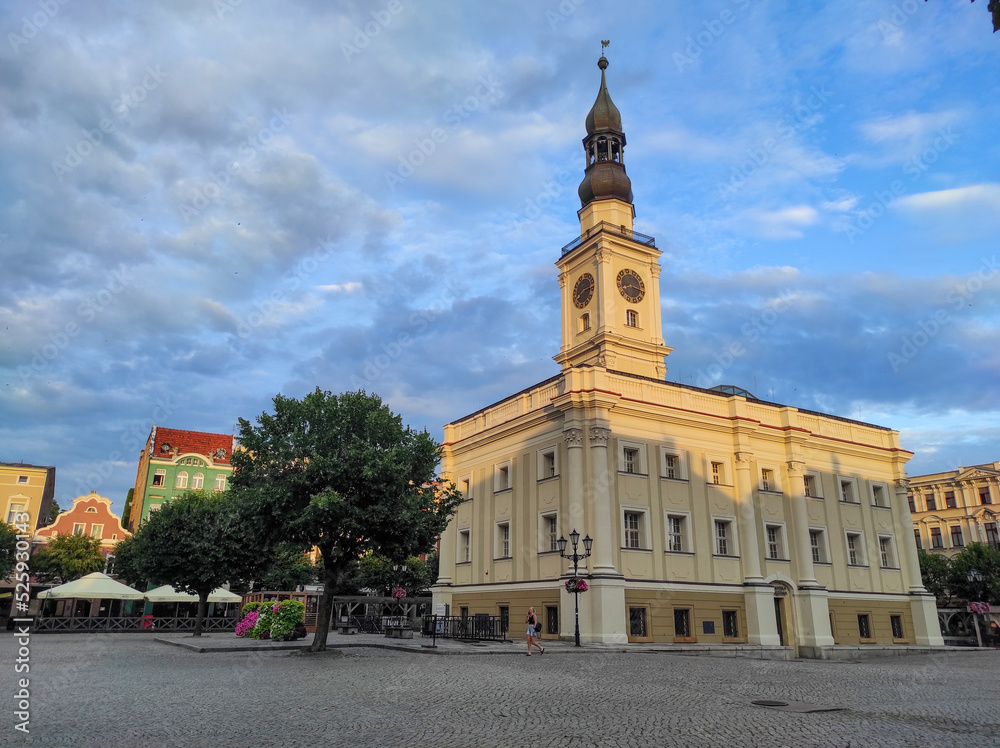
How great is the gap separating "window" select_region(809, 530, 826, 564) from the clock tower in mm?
12202

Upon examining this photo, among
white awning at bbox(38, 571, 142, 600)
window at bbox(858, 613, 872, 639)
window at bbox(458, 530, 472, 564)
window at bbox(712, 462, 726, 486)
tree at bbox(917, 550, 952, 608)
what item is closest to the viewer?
white awning at bbox(38, 571, 142, 600)

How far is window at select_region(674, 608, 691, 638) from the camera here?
3297cm

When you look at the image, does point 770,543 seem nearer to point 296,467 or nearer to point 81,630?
point 296,467

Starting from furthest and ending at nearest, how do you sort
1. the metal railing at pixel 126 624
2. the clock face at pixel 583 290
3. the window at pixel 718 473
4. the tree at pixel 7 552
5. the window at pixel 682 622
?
1. the tree at pixel 7 552
2. the clock face at pixel 583 290
3. the metal railing at pixel 126 624
4. the window at pixel 718 473
5. the window at pixel 682 622

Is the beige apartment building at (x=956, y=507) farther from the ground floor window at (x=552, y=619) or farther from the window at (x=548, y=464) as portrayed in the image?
the ground floor window at (x=552, y=619)

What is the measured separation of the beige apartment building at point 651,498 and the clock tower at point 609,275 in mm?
111

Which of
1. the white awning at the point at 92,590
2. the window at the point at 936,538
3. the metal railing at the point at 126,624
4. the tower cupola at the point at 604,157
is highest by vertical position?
the tower cupola at the point at 604,157

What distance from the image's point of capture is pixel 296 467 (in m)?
22.5

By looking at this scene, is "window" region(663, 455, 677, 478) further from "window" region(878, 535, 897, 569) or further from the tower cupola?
the tower cupola

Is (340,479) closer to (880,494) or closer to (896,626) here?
(896,626)

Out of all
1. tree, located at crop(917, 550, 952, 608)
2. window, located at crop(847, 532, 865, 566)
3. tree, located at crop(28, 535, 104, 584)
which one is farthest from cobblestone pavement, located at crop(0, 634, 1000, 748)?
tree, located at crop(28, 535, 104, 584)

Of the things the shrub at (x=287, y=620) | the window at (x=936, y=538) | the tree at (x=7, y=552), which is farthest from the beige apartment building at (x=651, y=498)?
the window at (x=936, y=538)

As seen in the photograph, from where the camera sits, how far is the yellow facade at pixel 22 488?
6128cm

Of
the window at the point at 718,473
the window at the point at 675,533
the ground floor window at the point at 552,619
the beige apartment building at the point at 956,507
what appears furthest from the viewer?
the beige apartment building at the point at 956,507
